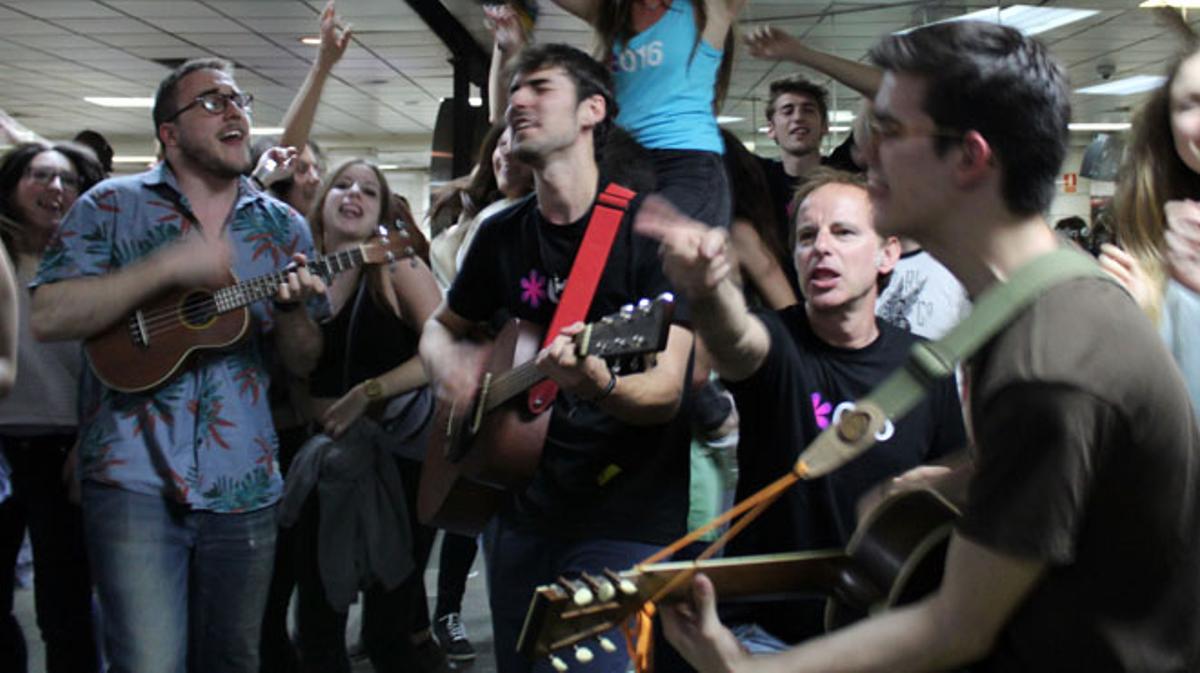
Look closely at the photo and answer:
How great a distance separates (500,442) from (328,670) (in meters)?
1.45

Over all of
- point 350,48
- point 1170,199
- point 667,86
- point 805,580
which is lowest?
point 805,580

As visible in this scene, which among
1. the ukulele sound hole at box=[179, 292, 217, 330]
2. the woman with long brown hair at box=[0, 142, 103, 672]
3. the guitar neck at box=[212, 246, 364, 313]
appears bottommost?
the woman with long brown hair at box=[0, 142, 103, 672]

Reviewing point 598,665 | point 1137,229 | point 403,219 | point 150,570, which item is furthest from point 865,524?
point 403,219

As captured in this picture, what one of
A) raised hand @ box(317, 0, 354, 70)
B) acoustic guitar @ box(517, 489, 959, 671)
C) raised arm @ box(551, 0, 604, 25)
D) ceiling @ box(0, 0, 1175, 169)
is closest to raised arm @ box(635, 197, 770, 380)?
acoustic guitar @ box(517, 489, 959, 671)

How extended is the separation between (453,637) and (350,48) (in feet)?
29.9

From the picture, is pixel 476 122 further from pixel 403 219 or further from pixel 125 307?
pixel 125 307

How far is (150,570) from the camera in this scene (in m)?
2.70

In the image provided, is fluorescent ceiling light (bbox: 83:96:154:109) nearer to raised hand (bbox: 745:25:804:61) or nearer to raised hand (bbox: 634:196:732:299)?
raised hand (bbox: 745:25:804:61)

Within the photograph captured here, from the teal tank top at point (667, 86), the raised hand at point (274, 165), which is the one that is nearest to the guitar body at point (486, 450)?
the teal tank top at point (667, 86)

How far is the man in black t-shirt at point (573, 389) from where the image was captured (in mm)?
2359

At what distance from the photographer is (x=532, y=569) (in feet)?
8.11

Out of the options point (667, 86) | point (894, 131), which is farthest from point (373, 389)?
point (894, 131)

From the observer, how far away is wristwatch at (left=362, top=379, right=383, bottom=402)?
3477 millimetres

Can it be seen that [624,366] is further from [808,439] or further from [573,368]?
[808,439]
